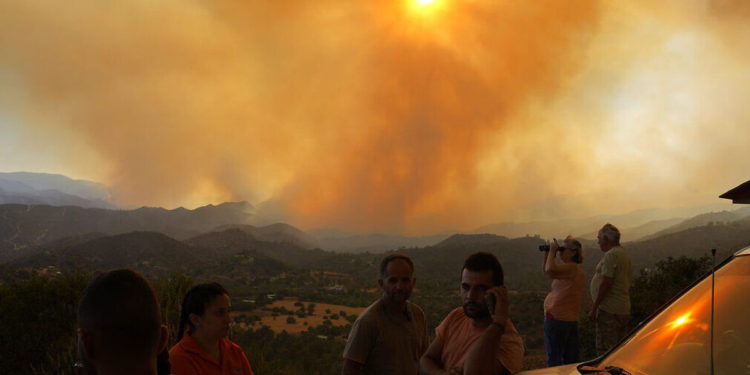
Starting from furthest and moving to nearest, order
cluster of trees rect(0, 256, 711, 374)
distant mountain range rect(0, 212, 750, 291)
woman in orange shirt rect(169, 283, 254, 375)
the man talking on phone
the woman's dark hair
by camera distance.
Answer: distant mountain range rect(0, 212, 750, 291) < cluster of trees rect(0, 256, 711, 374) < the woman's dark hair < woman in orange shirt rect(169, 283, 254, 375) < the man talking on phone

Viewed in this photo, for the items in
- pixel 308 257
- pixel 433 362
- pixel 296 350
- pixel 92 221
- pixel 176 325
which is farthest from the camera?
pixel 92 221

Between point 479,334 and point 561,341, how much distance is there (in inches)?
156

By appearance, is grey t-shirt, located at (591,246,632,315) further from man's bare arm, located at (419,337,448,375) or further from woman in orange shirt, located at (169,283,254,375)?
woman in orange shirt, located at (169,283,254,375)

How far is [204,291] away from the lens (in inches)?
150

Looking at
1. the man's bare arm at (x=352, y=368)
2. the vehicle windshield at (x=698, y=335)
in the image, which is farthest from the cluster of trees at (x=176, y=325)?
the man's bare arm at (x=352, y=368)

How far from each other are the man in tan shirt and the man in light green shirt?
3.60 meters

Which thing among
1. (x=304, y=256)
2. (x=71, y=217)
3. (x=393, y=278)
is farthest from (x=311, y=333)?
(x=71, y=217)

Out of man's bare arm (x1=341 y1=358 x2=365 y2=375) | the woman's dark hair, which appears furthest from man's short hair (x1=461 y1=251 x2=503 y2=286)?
the woman's dark hair

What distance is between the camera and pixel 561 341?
6.68 metres

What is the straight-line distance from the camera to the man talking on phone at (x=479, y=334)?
2.94m

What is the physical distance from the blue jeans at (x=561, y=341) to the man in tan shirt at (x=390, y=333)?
3.07 metres

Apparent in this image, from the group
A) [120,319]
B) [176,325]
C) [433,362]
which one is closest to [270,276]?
[176,325]

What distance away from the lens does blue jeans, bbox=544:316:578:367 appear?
668 cm

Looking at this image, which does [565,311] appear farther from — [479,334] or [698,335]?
[698,335]
